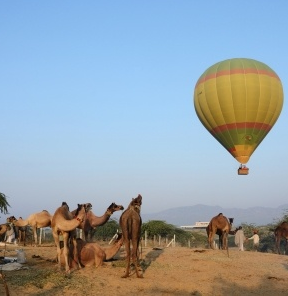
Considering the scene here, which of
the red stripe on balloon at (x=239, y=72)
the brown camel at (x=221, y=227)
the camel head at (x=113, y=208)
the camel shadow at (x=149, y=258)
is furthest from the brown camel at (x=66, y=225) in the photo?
the red stripe on balloon at (x=239, y=72)

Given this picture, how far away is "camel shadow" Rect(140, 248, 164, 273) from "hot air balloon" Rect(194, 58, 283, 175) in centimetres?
1400

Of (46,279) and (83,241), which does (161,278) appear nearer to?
(83,241)

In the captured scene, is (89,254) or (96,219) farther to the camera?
(96,219)

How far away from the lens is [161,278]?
44.8ft

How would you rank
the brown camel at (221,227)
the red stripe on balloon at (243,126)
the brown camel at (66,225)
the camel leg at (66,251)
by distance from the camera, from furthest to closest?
the red stripe on balloon at (243,126)
the brown camel at (221,227)
the brown camel at (66,225)
the camel leg at (66,251)

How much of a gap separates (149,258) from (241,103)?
1692 centimetres

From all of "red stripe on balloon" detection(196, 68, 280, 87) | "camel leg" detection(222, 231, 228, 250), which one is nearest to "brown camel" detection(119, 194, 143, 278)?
"camel leg" detection(222, 231, 228, 250)

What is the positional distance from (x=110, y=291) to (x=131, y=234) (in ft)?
8.58

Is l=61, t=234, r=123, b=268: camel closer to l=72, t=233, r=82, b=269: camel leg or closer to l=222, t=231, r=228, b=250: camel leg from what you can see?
l=72, t=233, r=82, b=269: camel leg

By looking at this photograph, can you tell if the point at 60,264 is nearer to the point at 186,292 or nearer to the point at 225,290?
the point at 186,292

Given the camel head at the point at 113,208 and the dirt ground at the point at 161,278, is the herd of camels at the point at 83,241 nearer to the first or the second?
the dirt ground at the point at 161,278

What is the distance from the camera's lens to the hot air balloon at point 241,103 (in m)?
31.4

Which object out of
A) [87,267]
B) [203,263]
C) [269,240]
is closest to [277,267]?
[203,263]

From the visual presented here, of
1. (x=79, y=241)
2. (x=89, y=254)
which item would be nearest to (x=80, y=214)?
(x=79, y=241)
